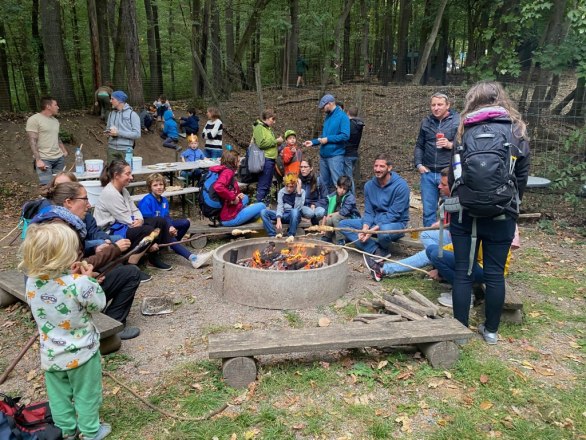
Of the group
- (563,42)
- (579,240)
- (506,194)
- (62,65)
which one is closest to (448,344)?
(506,194)

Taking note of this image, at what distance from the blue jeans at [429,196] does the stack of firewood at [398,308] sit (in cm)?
183

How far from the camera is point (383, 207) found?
6.00 meters

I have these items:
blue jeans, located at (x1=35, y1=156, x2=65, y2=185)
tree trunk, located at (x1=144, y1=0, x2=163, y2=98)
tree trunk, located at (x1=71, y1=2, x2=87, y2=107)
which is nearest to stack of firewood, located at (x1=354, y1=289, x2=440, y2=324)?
blue jeans, located at (x1=35, y1=156, x2=65, y2=185)

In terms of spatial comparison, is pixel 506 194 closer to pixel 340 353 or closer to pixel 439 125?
pixel 340 353

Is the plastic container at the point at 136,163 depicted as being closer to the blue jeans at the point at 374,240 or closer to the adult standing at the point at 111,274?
the adult standing at the point at 111,274

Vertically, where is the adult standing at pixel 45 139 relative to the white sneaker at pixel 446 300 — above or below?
above

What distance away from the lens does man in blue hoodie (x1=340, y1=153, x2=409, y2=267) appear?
586cm

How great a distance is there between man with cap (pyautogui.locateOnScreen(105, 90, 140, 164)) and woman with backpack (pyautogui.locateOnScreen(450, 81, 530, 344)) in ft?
17.5

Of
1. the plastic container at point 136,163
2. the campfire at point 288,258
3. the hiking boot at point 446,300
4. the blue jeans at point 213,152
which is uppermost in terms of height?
the plastic container at point 136,163

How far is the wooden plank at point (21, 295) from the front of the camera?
147 inches

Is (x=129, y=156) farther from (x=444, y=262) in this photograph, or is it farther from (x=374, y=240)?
(x=444, y=262)

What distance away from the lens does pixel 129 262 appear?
18.1 ft

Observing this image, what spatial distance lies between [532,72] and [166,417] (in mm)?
8331

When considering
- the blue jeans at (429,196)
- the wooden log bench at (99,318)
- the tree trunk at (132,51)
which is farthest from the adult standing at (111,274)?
the tree trunk at (132,51)
